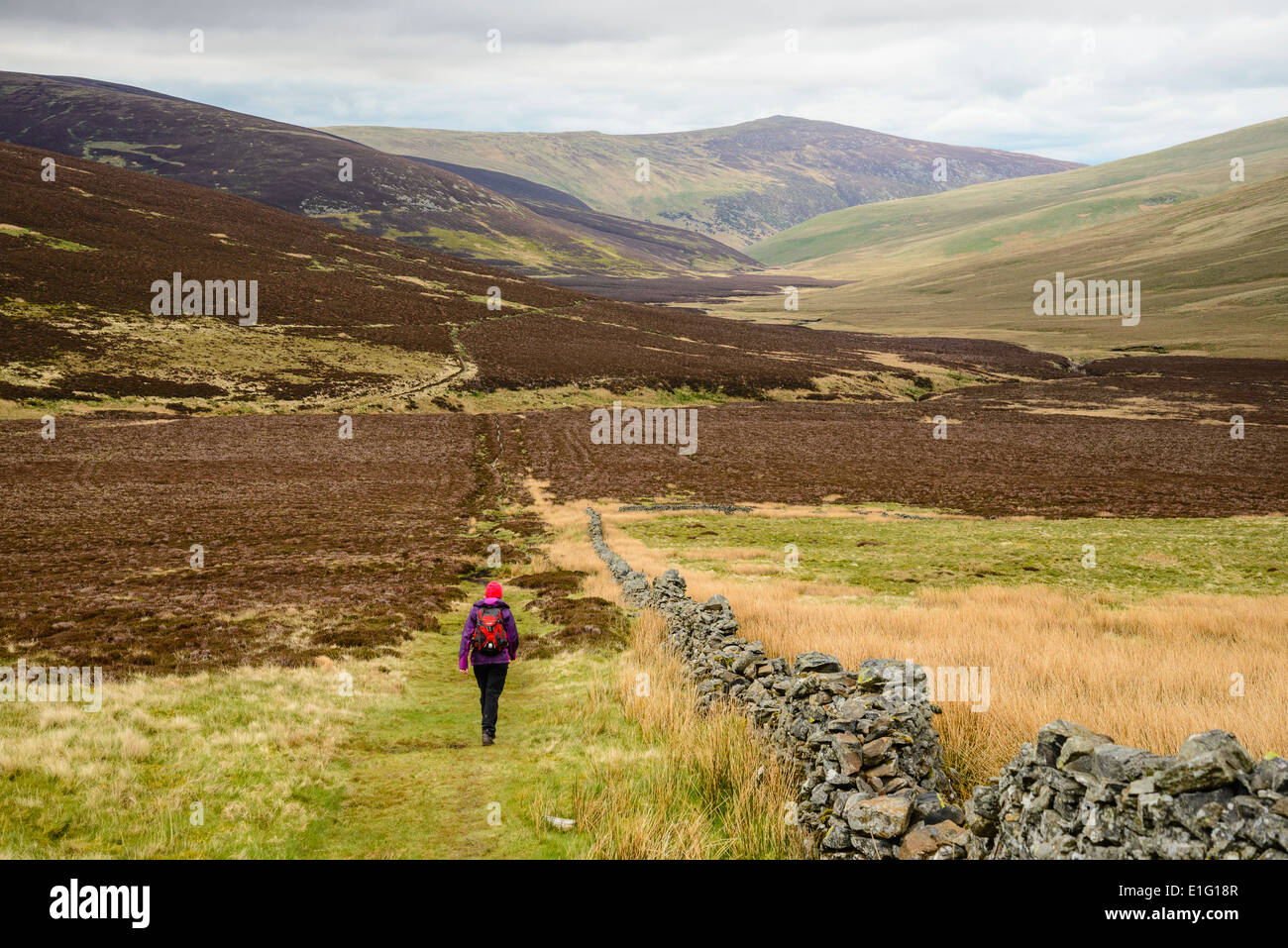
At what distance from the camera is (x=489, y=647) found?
12.6 meters

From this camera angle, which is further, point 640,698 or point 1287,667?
point 640,698

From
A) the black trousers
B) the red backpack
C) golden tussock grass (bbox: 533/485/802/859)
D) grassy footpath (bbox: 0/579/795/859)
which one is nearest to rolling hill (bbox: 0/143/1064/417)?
grassy footpath (bbox: 0/579/795/859)

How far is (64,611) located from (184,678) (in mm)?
8979

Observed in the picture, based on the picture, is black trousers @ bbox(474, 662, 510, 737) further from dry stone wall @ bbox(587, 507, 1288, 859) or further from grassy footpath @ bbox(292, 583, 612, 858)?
dry stone wall @ bbox(587, 507, 1288, 859)

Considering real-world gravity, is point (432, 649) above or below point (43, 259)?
below

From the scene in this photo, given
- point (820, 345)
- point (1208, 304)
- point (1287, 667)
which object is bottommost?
point (1287, 667)

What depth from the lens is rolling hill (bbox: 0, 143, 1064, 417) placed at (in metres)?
80.4

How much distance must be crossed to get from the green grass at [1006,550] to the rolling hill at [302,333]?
192 feet

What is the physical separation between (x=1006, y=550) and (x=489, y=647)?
27.1m

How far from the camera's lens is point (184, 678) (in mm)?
14023

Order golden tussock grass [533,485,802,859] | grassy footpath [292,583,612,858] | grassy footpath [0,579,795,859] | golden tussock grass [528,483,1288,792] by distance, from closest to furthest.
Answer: golden tussock grass [533,485,802,859] < grassy footpath [0,579,795,859] < grassy footpath [292,583,612,858] < golden tussock grass [528,483,1288,792]
